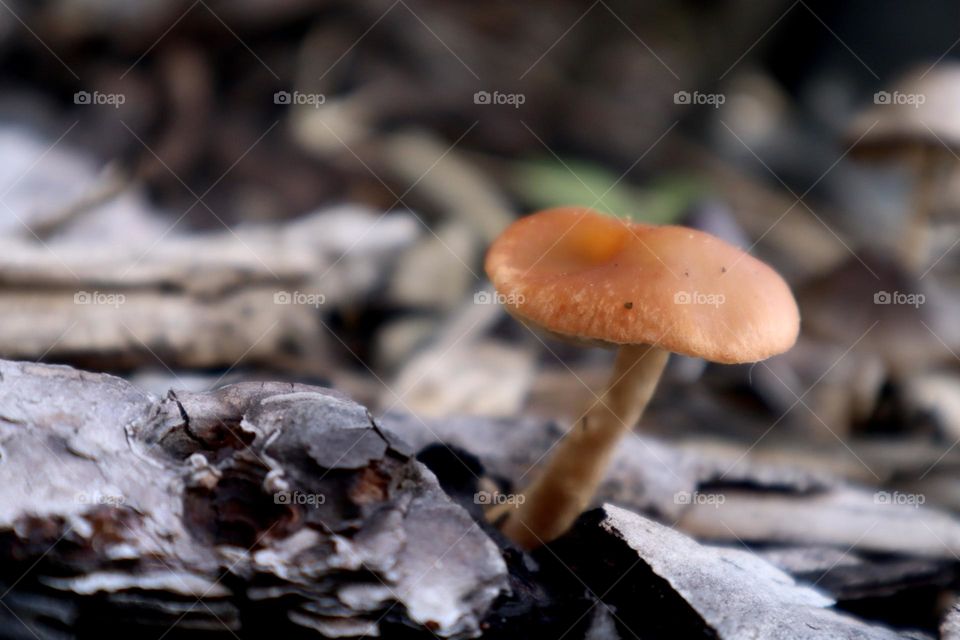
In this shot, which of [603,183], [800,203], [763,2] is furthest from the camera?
[763,2]

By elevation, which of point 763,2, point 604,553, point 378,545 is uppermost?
point 763,2

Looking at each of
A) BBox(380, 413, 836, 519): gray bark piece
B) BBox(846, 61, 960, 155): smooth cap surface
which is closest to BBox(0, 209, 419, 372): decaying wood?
BBox(380, 413, 836, 519): gray bark piece

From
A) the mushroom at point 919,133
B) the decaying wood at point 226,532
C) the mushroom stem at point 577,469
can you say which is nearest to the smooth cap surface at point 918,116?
the mushroom at point 919,133

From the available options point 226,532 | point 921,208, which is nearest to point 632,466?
point 226,532

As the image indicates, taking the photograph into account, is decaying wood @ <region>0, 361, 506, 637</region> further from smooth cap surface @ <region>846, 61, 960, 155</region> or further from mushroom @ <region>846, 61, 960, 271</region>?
smooth cap surface @ <region>846, 61, 960, 155</region>

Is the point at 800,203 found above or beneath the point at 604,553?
above

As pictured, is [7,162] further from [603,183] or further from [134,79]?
[603,183]

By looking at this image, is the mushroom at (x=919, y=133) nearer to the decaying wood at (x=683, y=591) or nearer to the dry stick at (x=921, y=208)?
the dry stick at (x=921, y=208)

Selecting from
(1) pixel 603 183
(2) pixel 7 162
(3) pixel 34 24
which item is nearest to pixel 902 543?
(1) pixel 603 183
